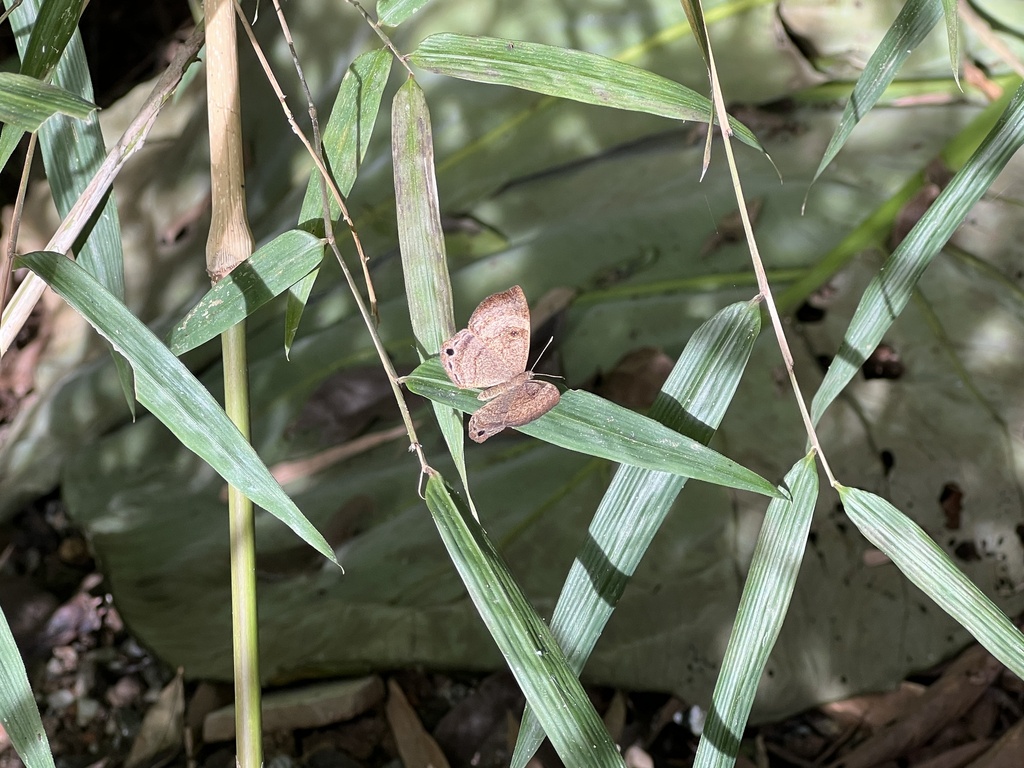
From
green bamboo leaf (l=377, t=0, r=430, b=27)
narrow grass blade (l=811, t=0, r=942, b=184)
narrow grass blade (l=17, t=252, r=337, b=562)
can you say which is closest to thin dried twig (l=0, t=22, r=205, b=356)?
narrow grass blade (l=17, t=252, r=337, b=562)

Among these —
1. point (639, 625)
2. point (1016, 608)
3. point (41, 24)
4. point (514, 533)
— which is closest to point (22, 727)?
point (41, 24)

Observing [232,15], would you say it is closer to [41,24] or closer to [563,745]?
[41,24]

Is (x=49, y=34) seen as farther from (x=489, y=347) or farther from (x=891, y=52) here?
(x=891, y=52)

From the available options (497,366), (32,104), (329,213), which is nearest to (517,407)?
(497,366)

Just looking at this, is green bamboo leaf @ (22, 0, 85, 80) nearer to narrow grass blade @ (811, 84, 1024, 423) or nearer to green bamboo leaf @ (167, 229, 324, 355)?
green bamboo leaf @ (167, 229, 324, 355)

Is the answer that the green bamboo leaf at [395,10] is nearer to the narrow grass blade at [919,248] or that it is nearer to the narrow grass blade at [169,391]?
the narrow grass blade at [169,391]
